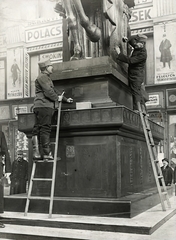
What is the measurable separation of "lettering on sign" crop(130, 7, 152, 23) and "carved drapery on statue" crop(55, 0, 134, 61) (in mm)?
8431

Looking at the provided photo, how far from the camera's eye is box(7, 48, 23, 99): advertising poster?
17.3 meters

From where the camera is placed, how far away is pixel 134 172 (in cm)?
629

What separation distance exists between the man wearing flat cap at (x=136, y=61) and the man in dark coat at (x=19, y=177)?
16.6ft

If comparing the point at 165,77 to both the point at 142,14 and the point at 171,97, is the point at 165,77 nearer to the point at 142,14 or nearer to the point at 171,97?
the point at 171,97

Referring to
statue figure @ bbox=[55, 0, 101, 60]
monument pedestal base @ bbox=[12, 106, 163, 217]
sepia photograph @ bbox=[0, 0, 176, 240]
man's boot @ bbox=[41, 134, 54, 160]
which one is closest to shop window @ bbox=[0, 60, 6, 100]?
sepia photograph @ bbox=[0, 0, 176, 240]

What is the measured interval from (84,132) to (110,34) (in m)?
2.23

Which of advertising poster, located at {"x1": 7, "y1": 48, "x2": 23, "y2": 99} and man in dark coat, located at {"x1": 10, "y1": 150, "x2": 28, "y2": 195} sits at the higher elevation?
advertising poster, located at {"x1": 7, "y1": 48, "x2": 23, "y2": 99}

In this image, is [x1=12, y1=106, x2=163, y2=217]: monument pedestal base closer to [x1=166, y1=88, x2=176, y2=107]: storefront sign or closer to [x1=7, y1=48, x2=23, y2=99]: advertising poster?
[x1=166, y1=88, x2=176, y2=107]: storefront sign

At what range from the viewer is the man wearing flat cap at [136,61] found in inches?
258

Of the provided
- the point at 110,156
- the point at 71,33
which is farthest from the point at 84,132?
the point at 71,33

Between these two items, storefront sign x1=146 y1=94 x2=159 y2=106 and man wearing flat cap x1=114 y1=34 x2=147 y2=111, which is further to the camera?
storefront sign x1=146 y1=94 x2=159 y2=106

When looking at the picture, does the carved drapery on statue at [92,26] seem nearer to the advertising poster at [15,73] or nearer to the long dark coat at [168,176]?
the long dark coat at [168,176]

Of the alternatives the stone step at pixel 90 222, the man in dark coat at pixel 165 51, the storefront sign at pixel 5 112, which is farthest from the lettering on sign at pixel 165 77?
the stone step at pixel 90 222

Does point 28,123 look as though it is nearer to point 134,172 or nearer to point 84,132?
point 84,132
